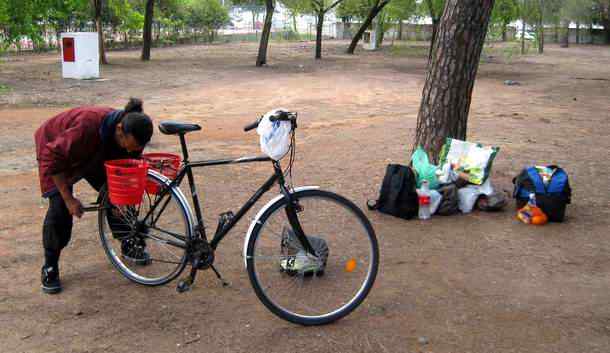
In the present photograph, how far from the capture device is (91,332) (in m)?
3.66

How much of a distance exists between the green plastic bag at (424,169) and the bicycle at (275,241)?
2.24m

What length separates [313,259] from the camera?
3.99m

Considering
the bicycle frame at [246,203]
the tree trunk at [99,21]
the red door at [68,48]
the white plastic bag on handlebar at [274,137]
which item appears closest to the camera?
the white plastic bag on handlebar at [274,137]

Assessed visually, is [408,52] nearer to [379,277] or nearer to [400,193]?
[400,193]

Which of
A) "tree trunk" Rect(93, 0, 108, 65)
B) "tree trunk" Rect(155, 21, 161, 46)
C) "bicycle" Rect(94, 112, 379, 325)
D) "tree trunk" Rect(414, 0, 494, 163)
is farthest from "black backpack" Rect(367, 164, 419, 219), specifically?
"tree trunk" Rect(155, 21, 161, 46)

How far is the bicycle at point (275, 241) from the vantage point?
370 cm

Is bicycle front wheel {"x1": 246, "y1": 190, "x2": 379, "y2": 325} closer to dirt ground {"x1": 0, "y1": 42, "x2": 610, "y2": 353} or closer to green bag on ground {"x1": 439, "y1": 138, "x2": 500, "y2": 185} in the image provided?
dirt ground {"x1": 0, "y1": 42, "x2": 610, "y2": 353}

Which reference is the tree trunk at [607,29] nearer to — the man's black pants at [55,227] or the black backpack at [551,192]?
the black backpack at [551,192]

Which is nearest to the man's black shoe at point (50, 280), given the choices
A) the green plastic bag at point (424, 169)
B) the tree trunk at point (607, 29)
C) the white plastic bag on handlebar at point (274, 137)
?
the white plastic bag on handlebar at point (274, 137)

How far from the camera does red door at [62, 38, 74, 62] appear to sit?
1934cm

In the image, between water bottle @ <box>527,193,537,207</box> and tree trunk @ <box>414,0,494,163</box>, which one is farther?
tree trunk @ <box>414,0,494,163</box>

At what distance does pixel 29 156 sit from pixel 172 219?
545cm

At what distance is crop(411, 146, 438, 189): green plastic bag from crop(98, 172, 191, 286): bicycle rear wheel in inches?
111

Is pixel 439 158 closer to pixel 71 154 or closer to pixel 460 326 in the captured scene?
pixel 460 326
